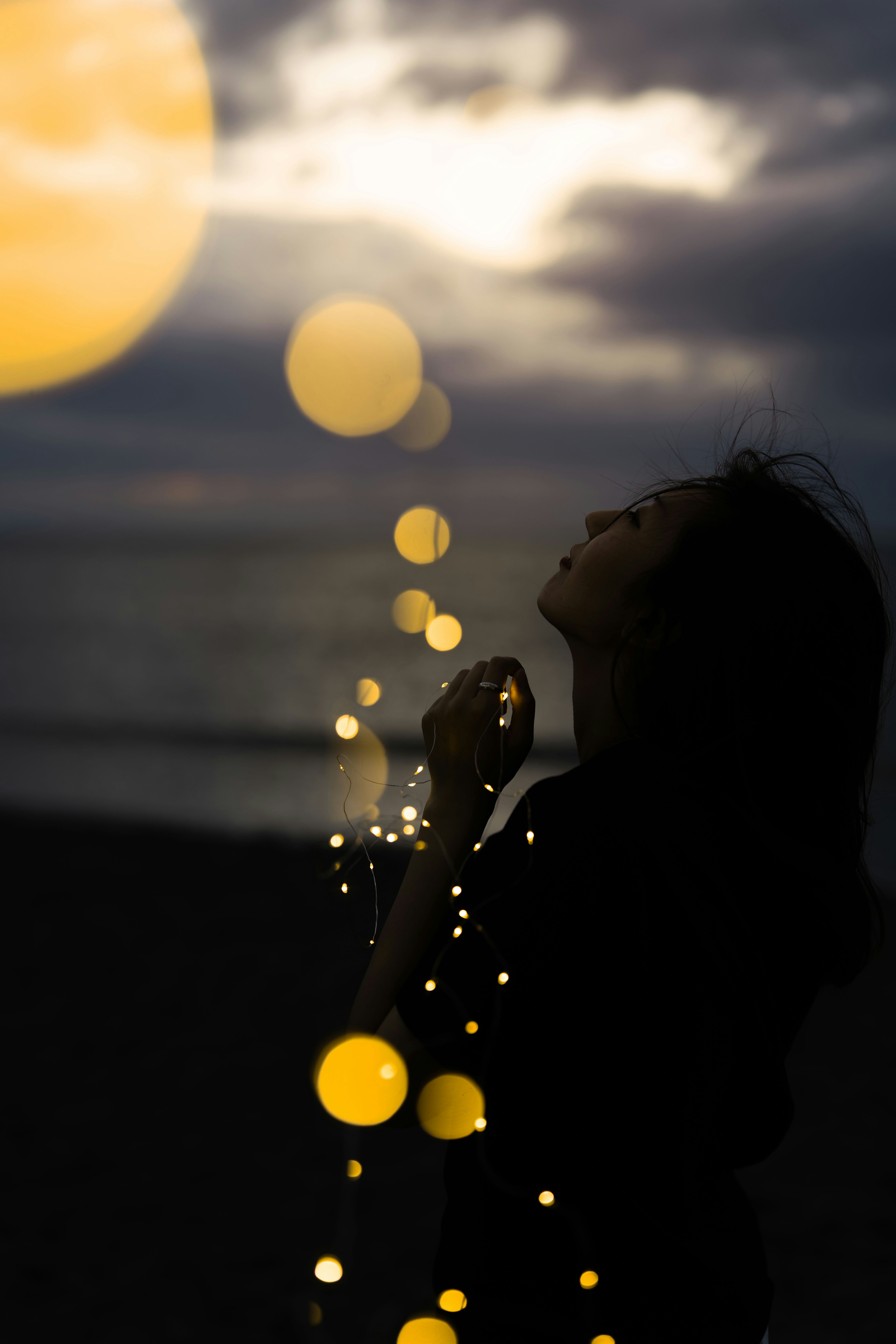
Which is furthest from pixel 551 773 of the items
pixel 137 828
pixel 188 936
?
pixel 188 936

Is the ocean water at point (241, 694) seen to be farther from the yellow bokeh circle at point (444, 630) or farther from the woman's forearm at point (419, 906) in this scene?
the yellow bokeh circle at point (444, 630)

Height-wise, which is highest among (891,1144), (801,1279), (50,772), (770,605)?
(50,772)

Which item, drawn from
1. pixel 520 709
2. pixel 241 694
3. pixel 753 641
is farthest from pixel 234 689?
pixel 753 641

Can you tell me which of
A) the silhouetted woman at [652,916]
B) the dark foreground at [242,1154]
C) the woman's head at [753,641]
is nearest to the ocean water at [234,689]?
the silhouetted woman at [652,916]

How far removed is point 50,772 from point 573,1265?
12.4m

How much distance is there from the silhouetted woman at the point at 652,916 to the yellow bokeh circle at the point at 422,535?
765 mm

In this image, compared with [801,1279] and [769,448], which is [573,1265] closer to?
[769,448]

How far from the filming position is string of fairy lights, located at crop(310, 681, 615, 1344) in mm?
1489

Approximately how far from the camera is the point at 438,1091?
5.19 feet

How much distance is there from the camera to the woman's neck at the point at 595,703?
5.73ft

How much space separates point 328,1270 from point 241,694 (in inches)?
758

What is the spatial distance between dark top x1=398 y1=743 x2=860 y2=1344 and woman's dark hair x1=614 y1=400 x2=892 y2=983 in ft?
0.24

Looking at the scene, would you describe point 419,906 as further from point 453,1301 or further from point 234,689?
point 234,689

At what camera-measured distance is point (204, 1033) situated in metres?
5.55
